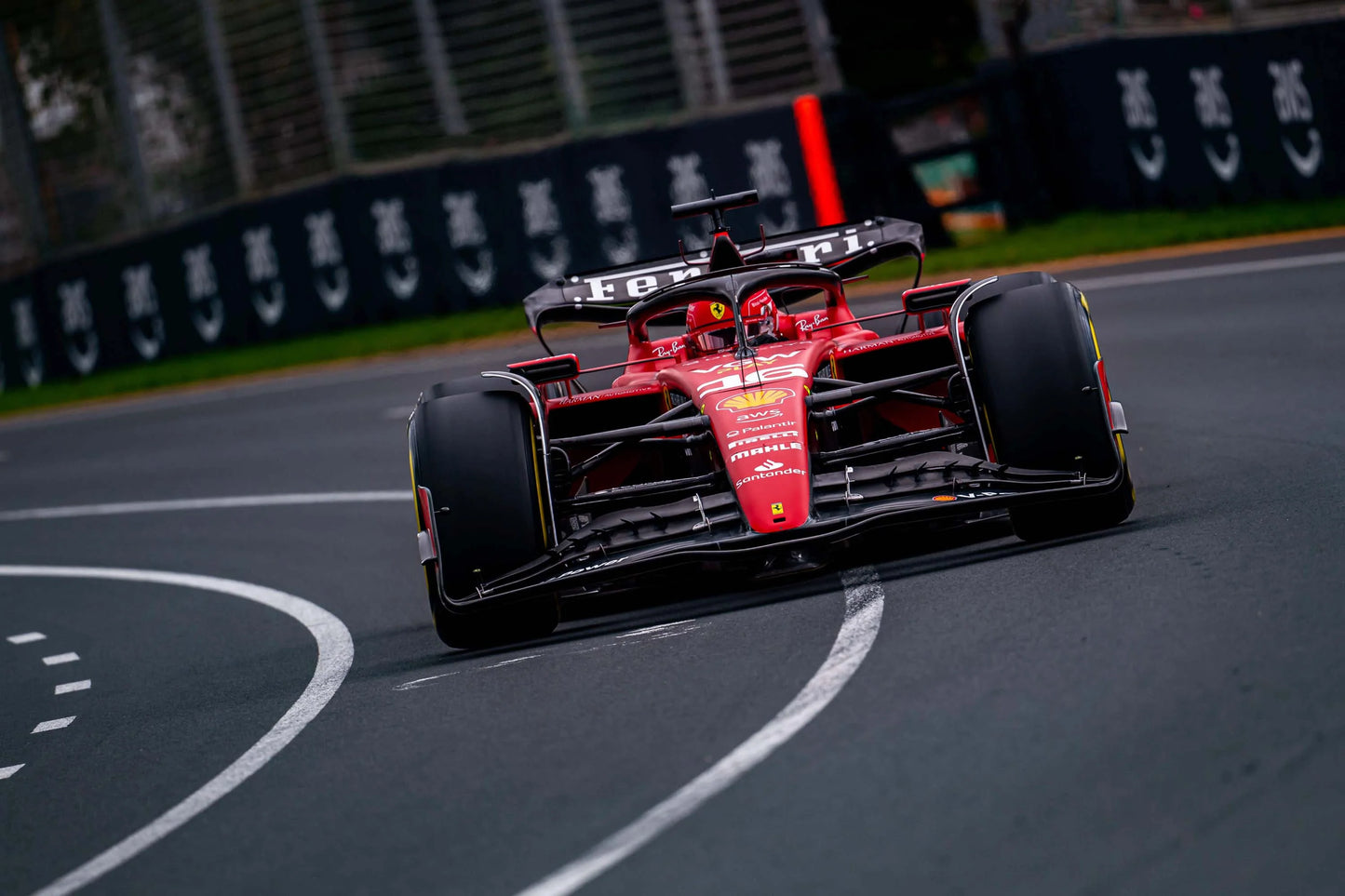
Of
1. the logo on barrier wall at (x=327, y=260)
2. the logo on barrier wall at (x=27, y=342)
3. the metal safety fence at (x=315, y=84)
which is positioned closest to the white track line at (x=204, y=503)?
the logo on barrier wall at (x=327, y=260)

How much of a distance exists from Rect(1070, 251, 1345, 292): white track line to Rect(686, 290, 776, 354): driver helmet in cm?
828

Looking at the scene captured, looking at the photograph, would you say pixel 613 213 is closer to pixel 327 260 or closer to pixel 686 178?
pixel 686 178

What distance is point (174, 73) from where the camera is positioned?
26.6 m

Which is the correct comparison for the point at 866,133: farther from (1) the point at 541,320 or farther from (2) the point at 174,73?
(1) the point at 541,320

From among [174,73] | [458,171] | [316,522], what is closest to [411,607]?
[316,522]

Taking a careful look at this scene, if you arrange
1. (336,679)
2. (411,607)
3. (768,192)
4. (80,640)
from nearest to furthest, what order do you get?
1. (336,679)
2. (411,607)
3. (80,640)
4. (768,192)

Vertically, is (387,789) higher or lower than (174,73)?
lower

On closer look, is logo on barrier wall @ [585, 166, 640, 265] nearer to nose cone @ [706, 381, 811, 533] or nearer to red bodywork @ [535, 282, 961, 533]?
red bodywork @ [535, 282, 961, 533]

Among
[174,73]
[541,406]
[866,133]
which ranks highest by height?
[174,73]

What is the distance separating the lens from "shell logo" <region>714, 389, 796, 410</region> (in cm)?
743

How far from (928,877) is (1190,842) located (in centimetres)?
53

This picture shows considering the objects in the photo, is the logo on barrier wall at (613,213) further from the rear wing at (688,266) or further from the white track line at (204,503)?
the rear wing at (688,266)

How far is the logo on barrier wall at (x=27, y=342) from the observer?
2697cm

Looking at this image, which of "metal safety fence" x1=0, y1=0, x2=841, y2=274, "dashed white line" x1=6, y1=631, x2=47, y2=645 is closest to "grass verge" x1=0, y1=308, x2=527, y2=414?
"metal safety fence" x1=0, y1=0, x2=841, y2=274
